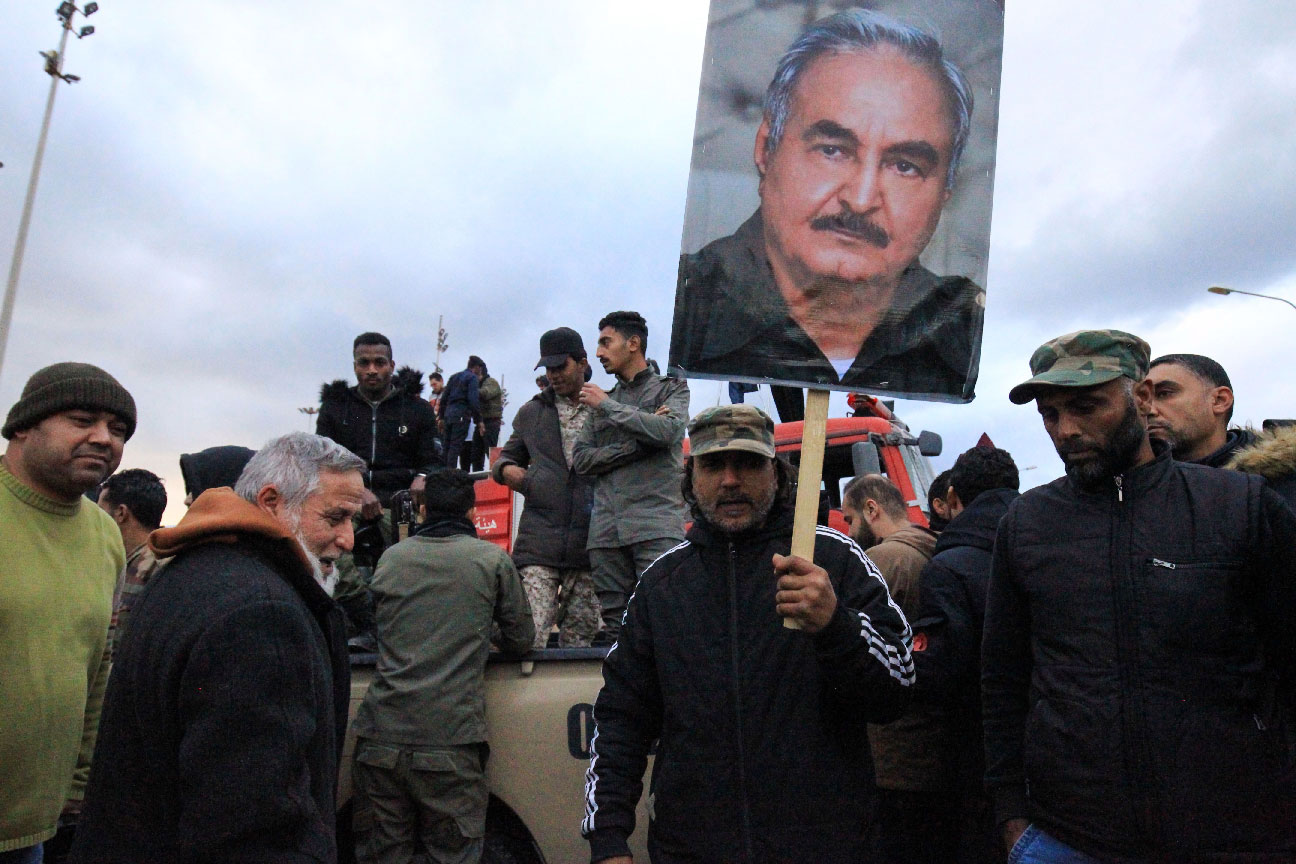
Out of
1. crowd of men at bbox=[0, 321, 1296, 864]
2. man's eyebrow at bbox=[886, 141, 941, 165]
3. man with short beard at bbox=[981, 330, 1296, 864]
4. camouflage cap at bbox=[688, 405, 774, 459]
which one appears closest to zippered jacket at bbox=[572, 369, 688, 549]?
crowd of men at bbox=[0, 321, 1296, 864]

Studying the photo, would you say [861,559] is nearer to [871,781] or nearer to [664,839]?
[871,781]

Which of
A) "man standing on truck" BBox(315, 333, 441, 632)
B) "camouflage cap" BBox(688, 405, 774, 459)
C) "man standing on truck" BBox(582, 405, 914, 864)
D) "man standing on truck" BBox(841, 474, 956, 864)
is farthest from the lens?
"man standing on truck" BBox(315, 333, 441, 632)

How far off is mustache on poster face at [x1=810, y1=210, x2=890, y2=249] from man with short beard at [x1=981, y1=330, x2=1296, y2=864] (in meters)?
0.56

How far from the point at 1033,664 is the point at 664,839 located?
3.59 feet

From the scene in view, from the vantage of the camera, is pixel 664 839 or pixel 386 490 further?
pixel 386 490

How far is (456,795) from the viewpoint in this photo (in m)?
4.07

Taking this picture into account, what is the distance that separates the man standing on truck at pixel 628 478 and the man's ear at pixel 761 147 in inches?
87.8

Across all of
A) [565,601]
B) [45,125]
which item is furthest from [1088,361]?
[45,125]

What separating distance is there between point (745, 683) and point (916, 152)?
1.53 metres

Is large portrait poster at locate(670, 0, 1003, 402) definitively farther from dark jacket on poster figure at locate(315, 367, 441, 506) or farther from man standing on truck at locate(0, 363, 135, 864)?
dark jacket on poster figure at locate(315, 367, 441, 506)

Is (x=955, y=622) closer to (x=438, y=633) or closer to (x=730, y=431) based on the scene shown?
(x=730, y=431)

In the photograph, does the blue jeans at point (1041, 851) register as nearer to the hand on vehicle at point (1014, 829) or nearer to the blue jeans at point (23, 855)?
the hand on vehicle at point (1014, 829)

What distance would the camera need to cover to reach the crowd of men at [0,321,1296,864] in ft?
7.21

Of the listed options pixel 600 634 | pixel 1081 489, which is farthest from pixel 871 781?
pixel 600 634
